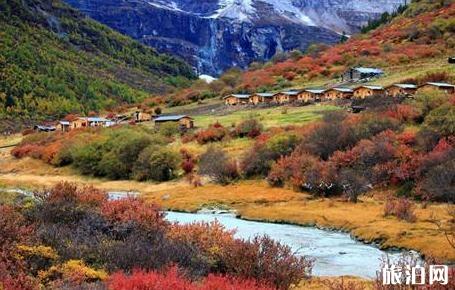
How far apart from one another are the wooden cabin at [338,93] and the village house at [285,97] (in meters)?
6.85

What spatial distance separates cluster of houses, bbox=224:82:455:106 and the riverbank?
3608 cm

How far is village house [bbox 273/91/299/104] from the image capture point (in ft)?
363

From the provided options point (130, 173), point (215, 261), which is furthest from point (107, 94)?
point (215, 261)

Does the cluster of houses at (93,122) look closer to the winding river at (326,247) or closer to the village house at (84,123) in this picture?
the village house at (84,123)

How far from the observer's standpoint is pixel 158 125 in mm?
103625

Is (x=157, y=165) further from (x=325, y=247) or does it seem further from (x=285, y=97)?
(x=285, y=97)

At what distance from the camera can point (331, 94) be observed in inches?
4102

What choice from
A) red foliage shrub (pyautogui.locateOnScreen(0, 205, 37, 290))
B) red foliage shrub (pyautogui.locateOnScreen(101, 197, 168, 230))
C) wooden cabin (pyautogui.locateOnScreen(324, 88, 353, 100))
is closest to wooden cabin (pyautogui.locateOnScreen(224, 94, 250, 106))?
wooden cabin (pyautogui.locateOnScreen(324, 88, 353, 100))

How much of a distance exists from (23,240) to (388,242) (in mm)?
23760

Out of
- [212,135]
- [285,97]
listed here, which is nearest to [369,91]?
[285,97]

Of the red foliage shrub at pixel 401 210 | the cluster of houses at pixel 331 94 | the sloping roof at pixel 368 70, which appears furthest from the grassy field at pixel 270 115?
the red foliage shrub at pixel 401 210

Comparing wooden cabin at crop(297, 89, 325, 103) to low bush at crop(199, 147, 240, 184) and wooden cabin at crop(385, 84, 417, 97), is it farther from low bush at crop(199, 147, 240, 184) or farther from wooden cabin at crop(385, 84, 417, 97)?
low bush at crop(199, 147, 240, 184)

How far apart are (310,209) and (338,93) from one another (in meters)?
56.5

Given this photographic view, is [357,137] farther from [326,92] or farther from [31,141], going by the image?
[31,141]
